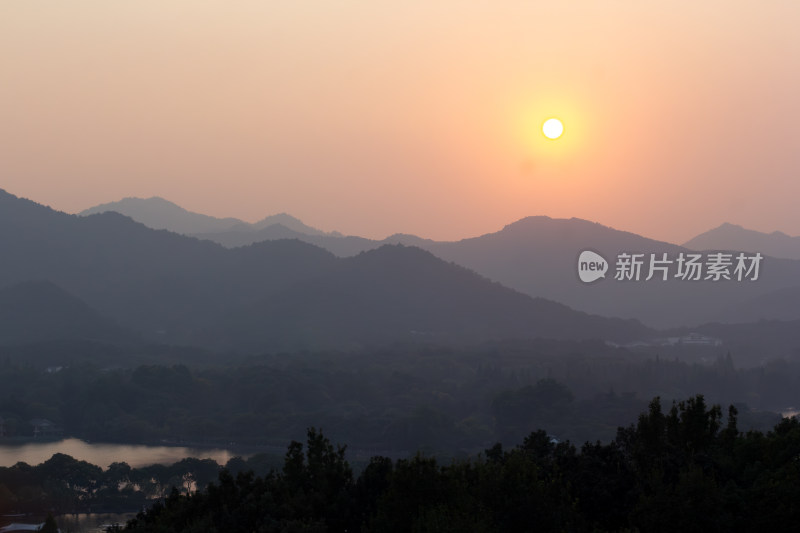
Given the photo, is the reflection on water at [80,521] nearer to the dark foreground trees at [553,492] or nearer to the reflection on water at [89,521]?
the reflection on water at [89,521]

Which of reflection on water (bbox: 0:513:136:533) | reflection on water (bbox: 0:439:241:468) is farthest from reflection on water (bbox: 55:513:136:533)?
reflection on water (bbox: 0:439:241:468)

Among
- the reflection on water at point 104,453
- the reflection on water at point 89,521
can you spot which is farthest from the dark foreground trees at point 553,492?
the reflection on water at point 104,453

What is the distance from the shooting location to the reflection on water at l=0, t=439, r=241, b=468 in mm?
136500

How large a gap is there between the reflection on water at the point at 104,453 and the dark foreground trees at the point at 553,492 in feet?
319

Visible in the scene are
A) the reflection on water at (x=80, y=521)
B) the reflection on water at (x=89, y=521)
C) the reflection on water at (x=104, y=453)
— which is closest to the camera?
the reflection on water at (x=80, y=521)

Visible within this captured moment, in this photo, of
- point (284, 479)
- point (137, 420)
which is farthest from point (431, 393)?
point (284, 479)

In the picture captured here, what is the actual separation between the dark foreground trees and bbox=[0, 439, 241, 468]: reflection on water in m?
97.3

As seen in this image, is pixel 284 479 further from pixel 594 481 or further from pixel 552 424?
pixel 552 424

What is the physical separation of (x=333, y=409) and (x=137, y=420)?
33.7 meters

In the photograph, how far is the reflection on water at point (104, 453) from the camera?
136500mm

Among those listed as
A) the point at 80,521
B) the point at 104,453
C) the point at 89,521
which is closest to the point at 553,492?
the point at 89,521

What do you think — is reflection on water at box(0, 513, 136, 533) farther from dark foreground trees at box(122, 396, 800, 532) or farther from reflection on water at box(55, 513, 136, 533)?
dark foreground trees at box(122, 396, 800, 532)

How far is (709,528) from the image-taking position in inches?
A: 1312

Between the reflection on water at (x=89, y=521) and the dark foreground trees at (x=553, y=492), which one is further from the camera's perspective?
the reflection on water at (x=89, y=521)
